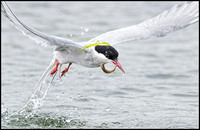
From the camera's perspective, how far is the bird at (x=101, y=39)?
7.41m

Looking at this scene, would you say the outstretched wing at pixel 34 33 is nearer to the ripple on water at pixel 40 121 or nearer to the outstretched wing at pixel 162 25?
the outstretched wing at pixel 162 25

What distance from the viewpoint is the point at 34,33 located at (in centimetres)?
707

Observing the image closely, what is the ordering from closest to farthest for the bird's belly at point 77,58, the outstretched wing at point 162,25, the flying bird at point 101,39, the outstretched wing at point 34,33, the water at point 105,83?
the outstretched wing at point 34,33 < the flying bird at point 101,39 < the bird's belly at point 77,58 < the outstretched wing at point 162,25 < the water at point 105,83

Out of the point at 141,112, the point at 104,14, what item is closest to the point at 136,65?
the point at 141,112

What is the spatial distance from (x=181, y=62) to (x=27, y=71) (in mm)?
4563

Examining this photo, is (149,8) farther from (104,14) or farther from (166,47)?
(166,47)

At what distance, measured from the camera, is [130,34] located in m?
8.95

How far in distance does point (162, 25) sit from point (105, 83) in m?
2.79

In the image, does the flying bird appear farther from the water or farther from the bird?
the water

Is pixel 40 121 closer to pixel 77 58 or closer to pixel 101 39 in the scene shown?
pixel 77 58

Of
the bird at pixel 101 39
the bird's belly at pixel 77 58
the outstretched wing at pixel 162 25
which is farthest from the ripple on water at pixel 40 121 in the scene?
the outstretched wing at pixel 162 25

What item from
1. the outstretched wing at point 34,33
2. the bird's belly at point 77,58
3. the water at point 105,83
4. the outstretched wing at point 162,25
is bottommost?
the water at point 105,83

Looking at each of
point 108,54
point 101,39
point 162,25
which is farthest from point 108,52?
point 162,25

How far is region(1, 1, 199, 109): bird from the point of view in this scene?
24.3 ft
